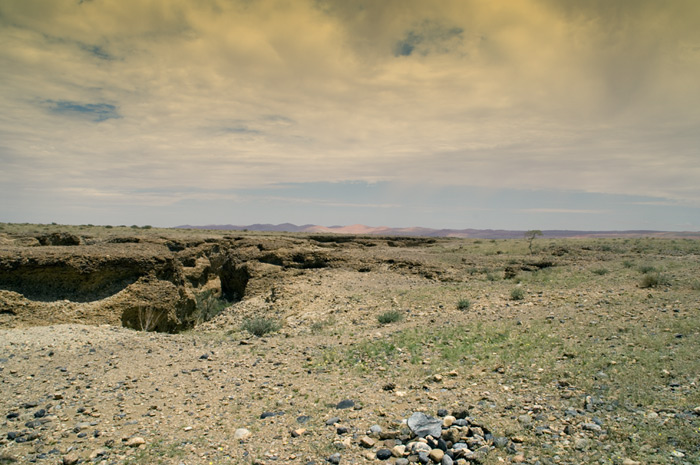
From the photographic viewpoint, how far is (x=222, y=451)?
155 inches

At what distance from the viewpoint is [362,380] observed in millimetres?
5766

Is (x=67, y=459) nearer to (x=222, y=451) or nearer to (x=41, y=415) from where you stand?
(x=41, y=415)

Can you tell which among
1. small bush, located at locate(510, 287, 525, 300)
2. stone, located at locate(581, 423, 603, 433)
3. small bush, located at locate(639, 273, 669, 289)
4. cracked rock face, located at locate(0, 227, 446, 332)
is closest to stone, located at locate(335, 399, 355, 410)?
stone, located at locate(581, 423, 603, 433)

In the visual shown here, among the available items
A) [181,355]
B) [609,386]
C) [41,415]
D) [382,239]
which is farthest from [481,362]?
[382,239]

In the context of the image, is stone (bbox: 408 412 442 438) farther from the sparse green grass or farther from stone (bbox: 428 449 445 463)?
the sparse green grass

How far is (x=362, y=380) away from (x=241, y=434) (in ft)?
6.84

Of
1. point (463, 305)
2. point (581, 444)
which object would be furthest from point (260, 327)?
point (581, 444)

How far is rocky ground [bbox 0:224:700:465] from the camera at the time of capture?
3855 millimetres

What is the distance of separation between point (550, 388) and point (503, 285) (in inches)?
329

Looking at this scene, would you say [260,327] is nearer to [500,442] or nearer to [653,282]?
[500,442]

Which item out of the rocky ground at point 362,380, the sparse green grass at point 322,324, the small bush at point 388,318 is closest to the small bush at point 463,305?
the rocky ground at point 362,380

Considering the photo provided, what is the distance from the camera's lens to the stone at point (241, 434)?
4180 mm

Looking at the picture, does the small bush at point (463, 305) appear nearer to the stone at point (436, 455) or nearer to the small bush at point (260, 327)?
the small bush at point (260, 327)

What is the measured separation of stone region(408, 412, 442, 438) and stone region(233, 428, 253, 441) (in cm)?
183
